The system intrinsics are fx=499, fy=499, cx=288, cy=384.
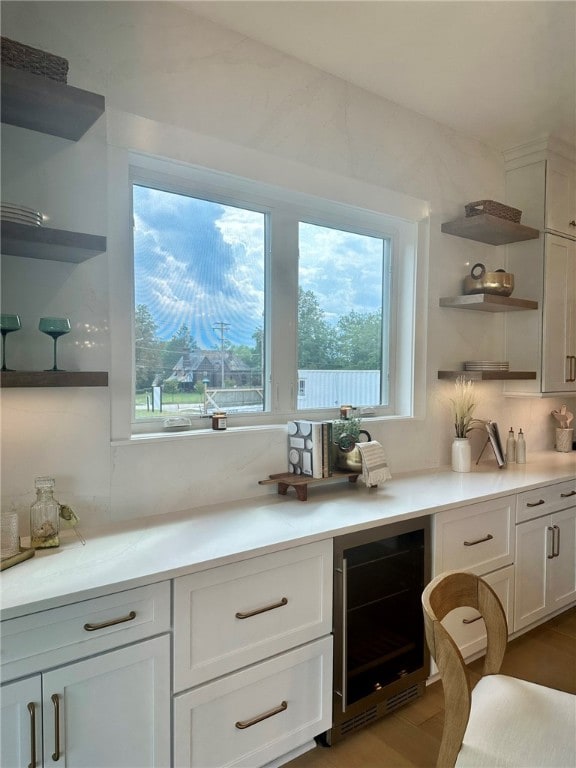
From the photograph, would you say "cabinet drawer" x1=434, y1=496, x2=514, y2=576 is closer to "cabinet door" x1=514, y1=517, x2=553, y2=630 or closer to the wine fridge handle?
"cabinet door" x1=514, y1=517, x2=553, y2=630

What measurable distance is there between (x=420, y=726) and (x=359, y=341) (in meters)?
1.80

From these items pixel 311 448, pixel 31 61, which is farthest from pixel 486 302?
pixel 31 61

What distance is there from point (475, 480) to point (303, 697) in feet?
4.59

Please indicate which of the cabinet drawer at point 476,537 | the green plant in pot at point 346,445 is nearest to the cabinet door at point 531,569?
the cabinet drawer at point 476,537

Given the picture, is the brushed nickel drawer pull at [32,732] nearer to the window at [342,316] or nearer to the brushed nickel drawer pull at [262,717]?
the brushed nickel drawer pull at [262,717]

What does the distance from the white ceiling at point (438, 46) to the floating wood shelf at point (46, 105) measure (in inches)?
29.5

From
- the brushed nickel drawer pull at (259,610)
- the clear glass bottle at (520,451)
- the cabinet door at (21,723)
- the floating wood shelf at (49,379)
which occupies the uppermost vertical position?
the floating wood shelf at (49,379)

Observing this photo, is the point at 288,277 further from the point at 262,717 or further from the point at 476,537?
the point at 262,717

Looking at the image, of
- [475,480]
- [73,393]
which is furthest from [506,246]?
[73,393]

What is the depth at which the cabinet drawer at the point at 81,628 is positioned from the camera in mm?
1202

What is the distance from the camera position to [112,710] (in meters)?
1.34

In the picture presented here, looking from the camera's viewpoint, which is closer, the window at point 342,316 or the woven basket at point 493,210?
the window at point 342,316

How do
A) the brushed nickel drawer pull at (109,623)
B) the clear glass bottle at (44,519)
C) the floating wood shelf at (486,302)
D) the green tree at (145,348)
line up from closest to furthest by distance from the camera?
the brushed nickel drawer pull at (109,623)
the clear glass bottle at (44,519)
the green tree at (145,348)
the floating wood shelf at (486,302)

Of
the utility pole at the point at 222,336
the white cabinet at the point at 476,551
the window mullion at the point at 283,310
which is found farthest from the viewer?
the window mullion at the point at 283,310
